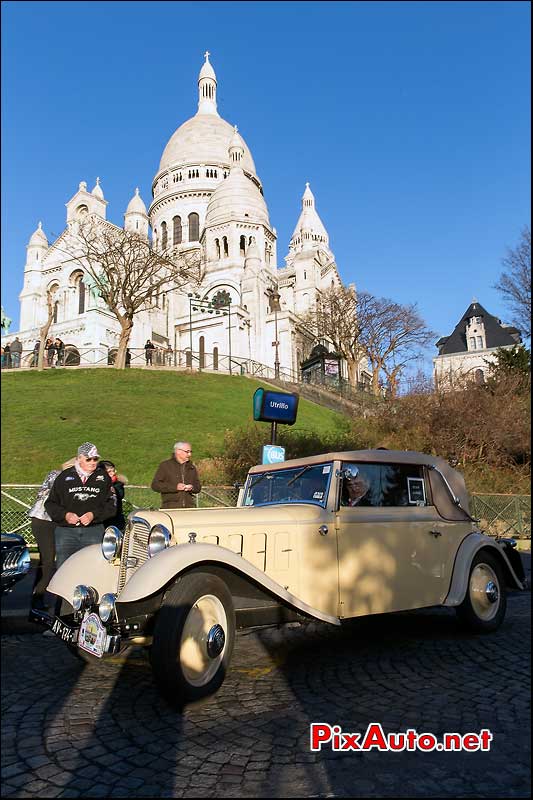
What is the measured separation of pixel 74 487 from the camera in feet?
20.0

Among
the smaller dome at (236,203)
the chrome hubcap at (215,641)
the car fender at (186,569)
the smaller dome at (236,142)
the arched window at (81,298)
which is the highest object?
the smaller dome at (236,142)

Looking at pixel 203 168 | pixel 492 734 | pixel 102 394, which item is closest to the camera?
pixel 492 734

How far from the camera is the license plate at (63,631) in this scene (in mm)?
4133

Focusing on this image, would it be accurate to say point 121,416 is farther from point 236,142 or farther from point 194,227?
point 236,142

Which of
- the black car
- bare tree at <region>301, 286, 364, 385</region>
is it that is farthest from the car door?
bare tree at <region>301, 286, 364, 385</region>

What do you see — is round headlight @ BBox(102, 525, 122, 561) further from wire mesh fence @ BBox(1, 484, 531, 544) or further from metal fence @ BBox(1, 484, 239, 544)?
metal fence @ BBox(1, 484, 239, 544)

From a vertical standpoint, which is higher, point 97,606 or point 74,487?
point 74,487

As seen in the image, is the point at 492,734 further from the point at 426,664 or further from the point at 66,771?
the point at 66,771

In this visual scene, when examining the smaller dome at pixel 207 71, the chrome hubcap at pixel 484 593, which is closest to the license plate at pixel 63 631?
the chrome hubcap at pixel 484 593

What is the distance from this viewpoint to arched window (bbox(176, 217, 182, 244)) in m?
78.4

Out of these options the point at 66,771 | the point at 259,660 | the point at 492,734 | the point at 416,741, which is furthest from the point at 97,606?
the point at 492,734

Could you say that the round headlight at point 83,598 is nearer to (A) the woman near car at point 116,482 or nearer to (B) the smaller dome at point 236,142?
(A) the woman near car at point 116,482

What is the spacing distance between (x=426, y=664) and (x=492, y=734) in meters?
1.59

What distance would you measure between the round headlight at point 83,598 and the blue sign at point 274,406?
5.89 m
